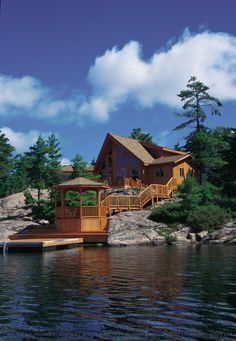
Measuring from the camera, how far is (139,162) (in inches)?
1826

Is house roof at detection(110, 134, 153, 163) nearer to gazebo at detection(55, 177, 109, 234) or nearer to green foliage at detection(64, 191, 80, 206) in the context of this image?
green foliage at detection(64, 191, 80, 206)

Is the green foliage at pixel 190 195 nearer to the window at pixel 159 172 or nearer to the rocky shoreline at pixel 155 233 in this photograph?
the rocky shoreline at pixel 155 233

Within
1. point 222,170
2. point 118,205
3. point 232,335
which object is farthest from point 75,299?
point 222,170

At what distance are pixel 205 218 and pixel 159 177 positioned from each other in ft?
48.5

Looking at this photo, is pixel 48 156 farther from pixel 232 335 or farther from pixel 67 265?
pixel 232 335

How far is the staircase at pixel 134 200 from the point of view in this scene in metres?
35.4

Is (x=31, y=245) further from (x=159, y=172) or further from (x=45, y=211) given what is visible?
(x=159, y=172)

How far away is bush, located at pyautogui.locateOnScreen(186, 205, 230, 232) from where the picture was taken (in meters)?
30.9

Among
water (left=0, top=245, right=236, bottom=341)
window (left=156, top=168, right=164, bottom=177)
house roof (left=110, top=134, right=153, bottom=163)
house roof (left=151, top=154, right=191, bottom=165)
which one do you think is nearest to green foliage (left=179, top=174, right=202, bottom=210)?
house roof (left=151, top=154, right=191, bottom=165)

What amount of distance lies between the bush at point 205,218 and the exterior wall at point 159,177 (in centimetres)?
1266

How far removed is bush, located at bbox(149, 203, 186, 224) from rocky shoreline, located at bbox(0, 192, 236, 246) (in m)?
0.72

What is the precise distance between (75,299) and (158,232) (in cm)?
2110

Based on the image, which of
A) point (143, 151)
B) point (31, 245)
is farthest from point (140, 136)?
point (31, 245)

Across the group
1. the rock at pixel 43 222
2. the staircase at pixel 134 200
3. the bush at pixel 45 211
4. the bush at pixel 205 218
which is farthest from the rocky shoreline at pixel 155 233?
the bush at pixel 45 211
